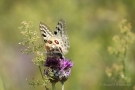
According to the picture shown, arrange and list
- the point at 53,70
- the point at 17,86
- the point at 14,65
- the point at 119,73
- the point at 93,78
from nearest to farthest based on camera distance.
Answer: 1. the point at 53,70
2. the point at 119,73
3. the point at 17,86
4. the point at 14,65
5. the point at 93,78

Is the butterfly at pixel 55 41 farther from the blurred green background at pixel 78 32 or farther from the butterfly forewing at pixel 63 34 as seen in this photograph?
the blurred green background at pixel 78 32

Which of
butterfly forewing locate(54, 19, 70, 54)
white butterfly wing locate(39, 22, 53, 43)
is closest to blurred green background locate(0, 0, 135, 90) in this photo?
butterfly forewing locate(54, 19, 70, 54)

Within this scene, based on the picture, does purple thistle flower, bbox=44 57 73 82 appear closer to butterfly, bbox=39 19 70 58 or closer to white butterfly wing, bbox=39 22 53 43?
butterfly, bbox=39 19 70 58

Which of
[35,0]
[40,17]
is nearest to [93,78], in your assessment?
[40,17]

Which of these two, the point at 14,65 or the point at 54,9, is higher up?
the point at 54,9

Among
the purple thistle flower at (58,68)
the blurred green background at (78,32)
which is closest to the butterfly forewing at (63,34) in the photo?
the purple thistle flower at (58,68)

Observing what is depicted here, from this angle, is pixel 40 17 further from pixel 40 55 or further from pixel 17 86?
pixel 40 55
